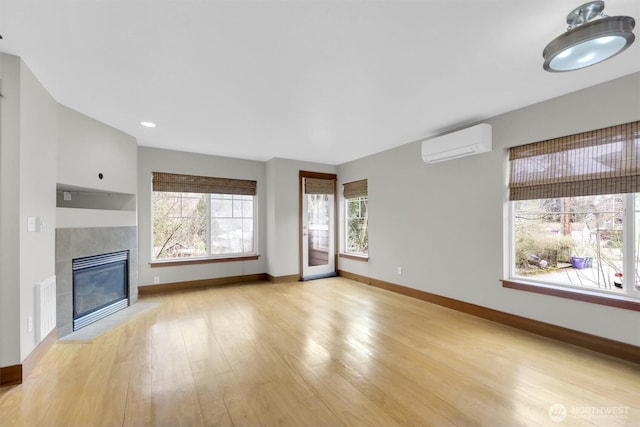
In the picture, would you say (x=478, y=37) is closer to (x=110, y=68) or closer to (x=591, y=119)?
(x=591, y=119)

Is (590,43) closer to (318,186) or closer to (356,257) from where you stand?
(356,257)

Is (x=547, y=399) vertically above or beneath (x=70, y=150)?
beneath

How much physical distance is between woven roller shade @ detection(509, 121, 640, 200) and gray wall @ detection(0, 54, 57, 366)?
15.3 feet

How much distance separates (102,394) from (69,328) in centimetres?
154

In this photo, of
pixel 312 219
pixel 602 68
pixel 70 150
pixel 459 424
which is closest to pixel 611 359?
pixel 459 424

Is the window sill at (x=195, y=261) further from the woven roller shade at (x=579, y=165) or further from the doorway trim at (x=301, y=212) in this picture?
the woven roller shade at (x=579, y=165)

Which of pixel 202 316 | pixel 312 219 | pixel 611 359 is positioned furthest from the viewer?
pixel 312 219

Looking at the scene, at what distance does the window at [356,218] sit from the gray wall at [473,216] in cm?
25

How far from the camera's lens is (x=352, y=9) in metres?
1.56

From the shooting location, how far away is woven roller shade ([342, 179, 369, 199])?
5.30 meters

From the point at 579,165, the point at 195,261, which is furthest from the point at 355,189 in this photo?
the point at 579,165

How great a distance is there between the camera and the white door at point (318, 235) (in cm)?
564

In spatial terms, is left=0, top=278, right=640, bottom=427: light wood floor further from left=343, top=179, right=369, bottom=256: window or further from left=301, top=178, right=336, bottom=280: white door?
left=301, top=178, right=336, bottom=280: white door

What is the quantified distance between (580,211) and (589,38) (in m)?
1.90
